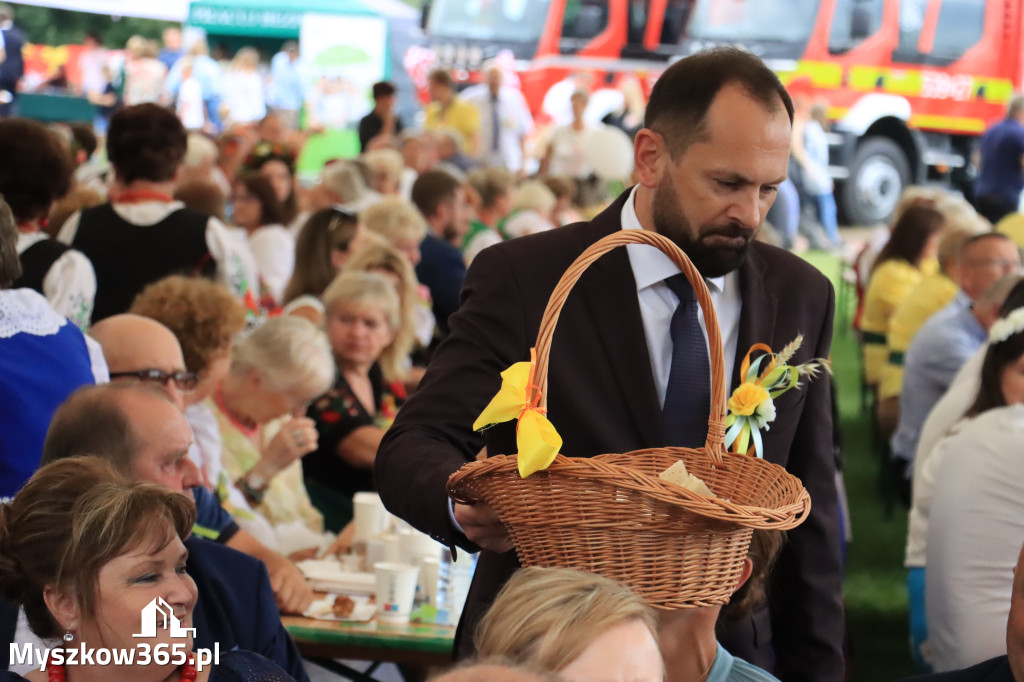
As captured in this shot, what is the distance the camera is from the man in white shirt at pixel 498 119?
40.2 feet

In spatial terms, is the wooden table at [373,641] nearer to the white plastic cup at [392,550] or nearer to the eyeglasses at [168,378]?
the white plastic cup at [392,550]

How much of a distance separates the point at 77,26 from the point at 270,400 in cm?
2198

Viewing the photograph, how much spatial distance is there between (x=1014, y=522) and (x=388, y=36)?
14.3m

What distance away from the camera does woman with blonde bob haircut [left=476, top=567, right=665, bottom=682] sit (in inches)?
56.5

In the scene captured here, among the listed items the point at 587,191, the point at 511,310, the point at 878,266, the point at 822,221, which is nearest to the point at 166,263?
the point at 511,310

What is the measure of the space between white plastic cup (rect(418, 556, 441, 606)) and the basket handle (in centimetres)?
154

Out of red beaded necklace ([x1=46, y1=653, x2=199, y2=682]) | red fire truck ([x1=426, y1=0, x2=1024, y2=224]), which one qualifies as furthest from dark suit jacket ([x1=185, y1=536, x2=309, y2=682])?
red fire truck ([x1=426, y1=0, x2=1024, y2=224])

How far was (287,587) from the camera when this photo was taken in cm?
317

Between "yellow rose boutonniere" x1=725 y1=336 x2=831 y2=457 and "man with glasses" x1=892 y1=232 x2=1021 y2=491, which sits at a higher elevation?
"yellow rose boutonniere" x1=725 y1=336 x2=831 y2=457

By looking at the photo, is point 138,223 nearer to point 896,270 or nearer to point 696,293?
point 696,293

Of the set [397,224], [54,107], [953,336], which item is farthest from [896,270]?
[54,107]

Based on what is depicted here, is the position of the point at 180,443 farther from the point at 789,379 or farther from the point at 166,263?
the point at 166,263

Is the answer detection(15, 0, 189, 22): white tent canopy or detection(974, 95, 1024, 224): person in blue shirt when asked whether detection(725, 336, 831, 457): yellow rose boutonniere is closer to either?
detection(974, 95, 1024, 224): person in blue shirt

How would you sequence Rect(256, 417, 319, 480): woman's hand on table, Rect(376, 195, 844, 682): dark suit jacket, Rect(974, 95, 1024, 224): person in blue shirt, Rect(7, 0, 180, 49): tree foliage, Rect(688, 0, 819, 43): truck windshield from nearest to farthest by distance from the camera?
1. Rect(376, 195, 844, 682): dark suit jacket
2. Rect(256, 417, 319, 480): woman's hand on table
3. Rect(974, 95, 1024, 224): person in blue shirt
4. Rect(688, 0, 819, 43): truck windshield
5. Rect(7, 0, 180, 49): tree foliage
